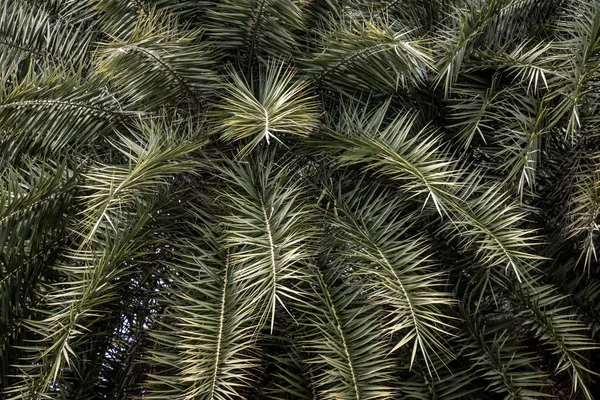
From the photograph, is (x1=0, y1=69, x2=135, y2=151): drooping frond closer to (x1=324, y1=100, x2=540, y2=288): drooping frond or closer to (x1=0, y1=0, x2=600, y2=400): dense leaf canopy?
(x1=0, y1=0, x2=600, y2=400): dense leaf canopy

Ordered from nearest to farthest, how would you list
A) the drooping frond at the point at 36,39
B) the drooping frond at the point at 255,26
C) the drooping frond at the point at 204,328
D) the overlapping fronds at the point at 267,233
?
the drooping frond at the point at 204,328
the overlapping fronds at the point at 267,233
the drooping frond at the point at 255,26
the drooping frond at the point at 36,39

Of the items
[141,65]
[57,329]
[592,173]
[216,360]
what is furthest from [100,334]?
[592,173]

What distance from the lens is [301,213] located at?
3982mm

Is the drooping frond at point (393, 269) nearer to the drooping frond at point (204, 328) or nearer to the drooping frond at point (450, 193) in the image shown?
the drooping frond at point (450, 193)

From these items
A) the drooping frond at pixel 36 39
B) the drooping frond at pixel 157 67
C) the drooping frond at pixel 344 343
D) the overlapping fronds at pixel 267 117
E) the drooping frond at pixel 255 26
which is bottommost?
the drooping frond at pixel 344 343

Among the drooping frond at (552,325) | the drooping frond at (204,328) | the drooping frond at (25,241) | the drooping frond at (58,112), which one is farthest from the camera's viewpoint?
the drooping frond at (58,112)

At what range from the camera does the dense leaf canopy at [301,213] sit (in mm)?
3791

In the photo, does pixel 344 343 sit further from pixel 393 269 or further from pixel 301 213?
pixel 301 213

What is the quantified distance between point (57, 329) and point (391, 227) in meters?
1.53

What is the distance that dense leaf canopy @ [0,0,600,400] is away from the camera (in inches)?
149

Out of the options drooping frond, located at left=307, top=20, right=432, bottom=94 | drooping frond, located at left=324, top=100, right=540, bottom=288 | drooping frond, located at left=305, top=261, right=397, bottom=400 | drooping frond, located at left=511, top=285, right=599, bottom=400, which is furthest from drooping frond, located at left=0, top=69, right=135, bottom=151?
drooping frond, located at left=511, top=285, right=599, bottom=400

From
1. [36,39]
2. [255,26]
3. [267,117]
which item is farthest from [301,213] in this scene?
[36,39]

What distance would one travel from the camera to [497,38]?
502cm

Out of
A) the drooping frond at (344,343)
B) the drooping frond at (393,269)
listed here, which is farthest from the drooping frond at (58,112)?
the drooping frond at (344,343)
